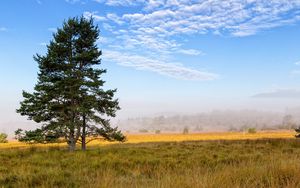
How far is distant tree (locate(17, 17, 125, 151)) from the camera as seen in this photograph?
22219mm

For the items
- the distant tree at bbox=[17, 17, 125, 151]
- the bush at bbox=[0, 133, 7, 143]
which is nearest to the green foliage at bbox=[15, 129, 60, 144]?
the distant tree at bbox=[17, 17, 125, 151]

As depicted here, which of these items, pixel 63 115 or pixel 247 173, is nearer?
pixel 247 173

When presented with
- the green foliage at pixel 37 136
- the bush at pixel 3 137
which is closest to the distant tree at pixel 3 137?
the bush at pixel 3 137

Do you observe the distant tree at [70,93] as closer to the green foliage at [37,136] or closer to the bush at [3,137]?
the green foliage at [37,136]

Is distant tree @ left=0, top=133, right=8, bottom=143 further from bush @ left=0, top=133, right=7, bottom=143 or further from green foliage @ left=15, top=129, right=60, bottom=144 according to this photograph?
green foliage @ left=15, top=129, right=60, bottom=144

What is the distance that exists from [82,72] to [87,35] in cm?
275

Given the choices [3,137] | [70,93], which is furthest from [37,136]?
[3,137]

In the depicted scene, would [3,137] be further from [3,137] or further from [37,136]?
[37,136]

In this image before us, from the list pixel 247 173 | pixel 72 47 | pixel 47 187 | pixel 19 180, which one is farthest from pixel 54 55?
pixel 247 173

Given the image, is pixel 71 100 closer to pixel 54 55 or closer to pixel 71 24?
pixel 54 55

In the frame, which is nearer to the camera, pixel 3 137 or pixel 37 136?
pixel 37 136

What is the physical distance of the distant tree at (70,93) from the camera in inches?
875

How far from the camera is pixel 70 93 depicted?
2209cm

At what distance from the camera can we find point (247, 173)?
616cm
